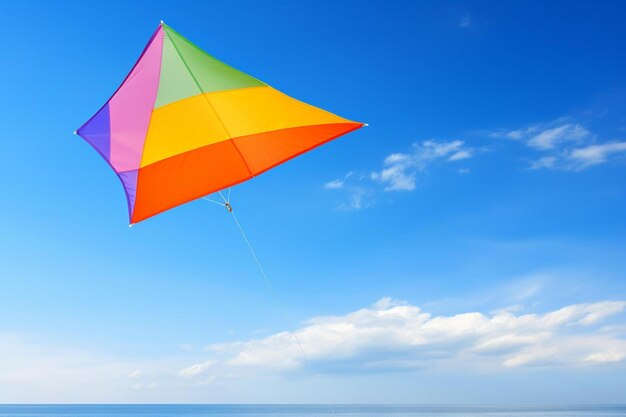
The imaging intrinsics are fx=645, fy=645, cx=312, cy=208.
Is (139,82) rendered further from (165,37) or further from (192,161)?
(192,161)

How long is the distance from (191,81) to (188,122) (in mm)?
665

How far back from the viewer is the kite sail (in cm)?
977

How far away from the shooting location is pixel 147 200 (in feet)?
32.0

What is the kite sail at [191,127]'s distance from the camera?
9.77 m

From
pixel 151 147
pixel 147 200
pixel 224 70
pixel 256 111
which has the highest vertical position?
pixel 224 70

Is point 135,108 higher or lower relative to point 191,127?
higher

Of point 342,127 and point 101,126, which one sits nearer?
point 342,127

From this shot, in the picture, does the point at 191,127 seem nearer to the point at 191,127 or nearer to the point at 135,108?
the point at 191,127

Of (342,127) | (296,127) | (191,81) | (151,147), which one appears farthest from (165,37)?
(342,127)

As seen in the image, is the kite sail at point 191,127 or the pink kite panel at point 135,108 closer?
the kite sail at point 191,127

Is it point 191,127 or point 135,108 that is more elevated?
point 135,108

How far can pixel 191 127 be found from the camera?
998 cm

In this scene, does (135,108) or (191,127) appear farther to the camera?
(135,108)

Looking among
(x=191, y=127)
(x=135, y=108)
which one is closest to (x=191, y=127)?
(x=191, y=127)
